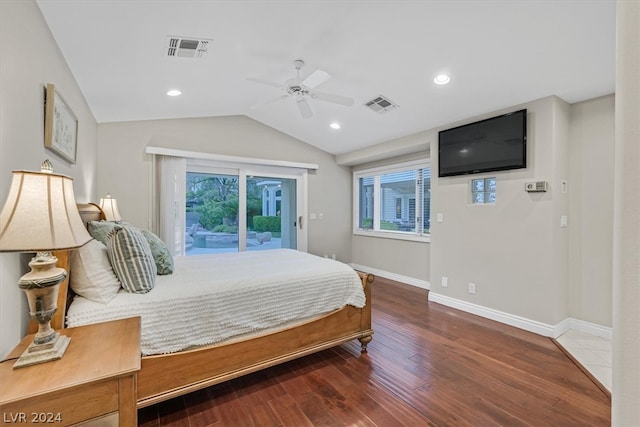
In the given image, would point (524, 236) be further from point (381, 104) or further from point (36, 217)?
point (36, 217)

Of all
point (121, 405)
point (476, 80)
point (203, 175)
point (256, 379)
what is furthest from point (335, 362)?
point (203, 175)

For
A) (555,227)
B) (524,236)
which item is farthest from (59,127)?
(555,227)

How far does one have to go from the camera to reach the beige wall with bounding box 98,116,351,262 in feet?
12.5

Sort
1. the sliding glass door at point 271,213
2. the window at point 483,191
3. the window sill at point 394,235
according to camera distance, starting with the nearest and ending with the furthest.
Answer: the window at point 483,191, the window sill at point 394,235, the sliding glass door at point 271,213

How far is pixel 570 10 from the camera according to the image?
1.95 m

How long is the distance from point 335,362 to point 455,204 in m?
2.53

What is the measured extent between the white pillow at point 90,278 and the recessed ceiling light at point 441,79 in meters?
3.22

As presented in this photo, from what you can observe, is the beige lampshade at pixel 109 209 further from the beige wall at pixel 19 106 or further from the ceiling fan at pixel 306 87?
the ceiling fan at pixel 306 87

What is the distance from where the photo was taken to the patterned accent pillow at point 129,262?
5.95 feet

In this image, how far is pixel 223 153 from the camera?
4.58 m

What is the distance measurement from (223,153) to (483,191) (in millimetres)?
3749

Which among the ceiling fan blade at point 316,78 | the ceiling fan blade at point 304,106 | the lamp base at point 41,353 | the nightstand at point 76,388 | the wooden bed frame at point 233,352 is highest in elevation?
the ceiling fan blade at point 316,78

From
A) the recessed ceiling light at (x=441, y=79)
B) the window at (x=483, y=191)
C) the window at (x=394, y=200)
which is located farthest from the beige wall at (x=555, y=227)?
the window at (x=394, y=200)

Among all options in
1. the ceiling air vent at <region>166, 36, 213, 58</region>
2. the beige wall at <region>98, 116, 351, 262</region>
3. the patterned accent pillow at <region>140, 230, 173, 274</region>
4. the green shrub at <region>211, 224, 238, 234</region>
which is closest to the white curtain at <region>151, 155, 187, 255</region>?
the beige wall at <region>98, 116, 351, 262</region>
